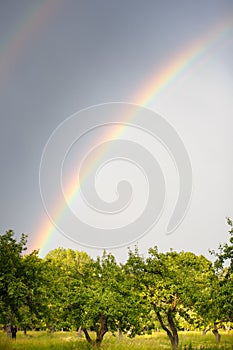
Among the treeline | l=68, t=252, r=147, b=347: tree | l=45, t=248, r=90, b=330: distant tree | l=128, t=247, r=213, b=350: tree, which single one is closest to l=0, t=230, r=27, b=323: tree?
the treeline

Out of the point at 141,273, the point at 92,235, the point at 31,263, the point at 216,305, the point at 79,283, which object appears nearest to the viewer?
the point at 216,305

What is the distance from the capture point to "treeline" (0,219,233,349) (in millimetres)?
19688

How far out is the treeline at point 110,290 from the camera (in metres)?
19.7

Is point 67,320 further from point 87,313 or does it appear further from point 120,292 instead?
point 120,292

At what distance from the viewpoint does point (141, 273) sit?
2662cm

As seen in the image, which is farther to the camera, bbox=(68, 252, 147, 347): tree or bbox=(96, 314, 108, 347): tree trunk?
bbox=(96, 314, 108, 347): tree trunk

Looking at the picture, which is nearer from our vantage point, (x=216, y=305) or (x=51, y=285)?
(x=216, y=305)

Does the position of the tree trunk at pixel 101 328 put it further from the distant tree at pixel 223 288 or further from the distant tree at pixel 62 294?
the distant tree at pixel 223 288

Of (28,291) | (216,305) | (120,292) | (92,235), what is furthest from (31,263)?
(92,235)

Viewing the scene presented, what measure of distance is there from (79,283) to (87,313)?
3.00m

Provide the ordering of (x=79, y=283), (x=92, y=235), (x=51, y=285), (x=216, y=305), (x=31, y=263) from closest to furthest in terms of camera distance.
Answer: (x=216, y=305) → (x=31, y=263) → (x=51, y=285) → (x=79, y=283) → (x=92, y=235)

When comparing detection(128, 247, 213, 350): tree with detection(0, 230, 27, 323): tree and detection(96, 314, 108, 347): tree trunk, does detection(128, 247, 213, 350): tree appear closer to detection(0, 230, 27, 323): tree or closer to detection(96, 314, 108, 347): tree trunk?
detection(96, 314, 108, 347): tree trunk

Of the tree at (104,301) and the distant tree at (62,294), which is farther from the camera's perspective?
the distant tree at (62,294)

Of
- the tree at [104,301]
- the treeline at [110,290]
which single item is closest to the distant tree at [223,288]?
the treeline at [110,290]
